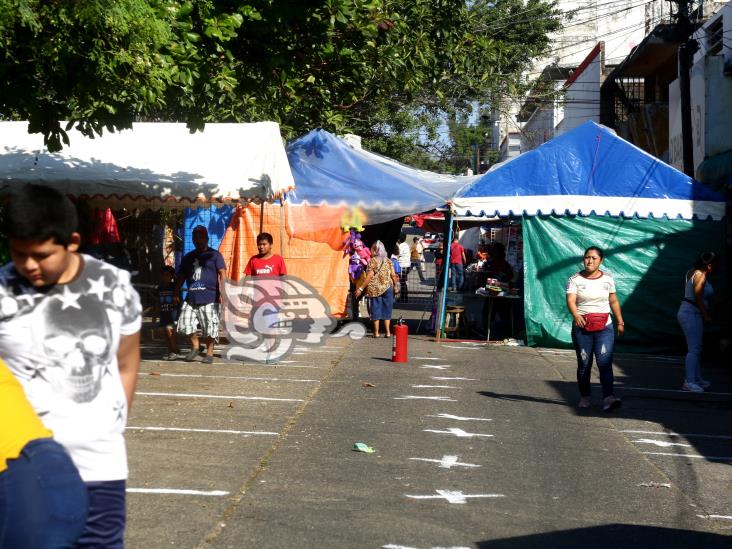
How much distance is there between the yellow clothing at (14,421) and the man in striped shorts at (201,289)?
10486 mm

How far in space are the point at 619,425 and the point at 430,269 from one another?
1232 inches

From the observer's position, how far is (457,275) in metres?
27.2

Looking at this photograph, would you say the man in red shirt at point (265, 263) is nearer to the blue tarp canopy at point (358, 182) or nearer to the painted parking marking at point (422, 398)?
the painted parking marking at point (422, 398)

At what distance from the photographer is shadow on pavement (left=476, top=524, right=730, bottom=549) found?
6070mm

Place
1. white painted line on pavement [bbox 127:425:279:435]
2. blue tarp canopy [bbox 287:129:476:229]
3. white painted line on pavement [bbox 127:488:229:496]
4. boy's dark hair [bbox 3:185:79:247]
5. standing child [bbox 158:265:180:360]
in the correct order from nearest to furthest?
1. boy's dark hair [bbox 3:185:79:247]
2. white painted line on pavement [bbox 127:488:229:496]
3. white painted line on pavement [bbox 127:425:279:435]
4. standing child [bbox 158:265:180:360]
5. blue tarp canopy [bbox 287:129:476:229]

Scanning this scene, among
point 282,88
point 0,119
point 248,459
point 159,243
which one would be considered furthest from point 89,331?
point 159,243

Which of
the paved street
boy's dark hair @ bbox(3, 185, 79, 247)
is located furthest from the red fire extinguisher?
boy's dark hair @ bbox(3, 185, 79, 247)

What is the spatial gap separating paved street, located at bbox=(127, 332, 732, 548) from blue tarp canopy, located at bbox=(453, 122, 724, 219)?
4595 millimetres

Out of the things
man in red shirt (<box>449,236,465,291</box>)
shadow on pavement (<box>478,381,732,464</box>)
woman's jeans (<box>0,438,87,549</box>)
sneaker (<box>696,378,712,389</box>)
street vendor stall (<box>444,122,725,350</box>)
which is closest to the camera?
woman's jeans (<box>0,438,87,549</box>)

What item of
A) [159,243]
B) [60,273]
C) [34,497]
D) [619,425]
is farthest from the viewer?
[159,243]

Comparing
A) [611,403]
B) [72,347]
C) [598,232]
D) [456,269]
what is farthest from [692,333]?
[456,269]

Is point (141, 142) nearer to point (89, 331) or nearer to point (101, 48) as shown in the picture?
point (101, 48)

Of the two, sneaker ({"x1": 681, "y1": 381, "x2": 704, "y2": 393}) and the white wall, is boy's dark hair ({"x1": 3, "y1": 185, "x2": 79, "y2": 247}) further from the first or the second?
the white wall

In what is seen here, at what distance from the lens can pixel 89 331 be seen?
3598 mm
